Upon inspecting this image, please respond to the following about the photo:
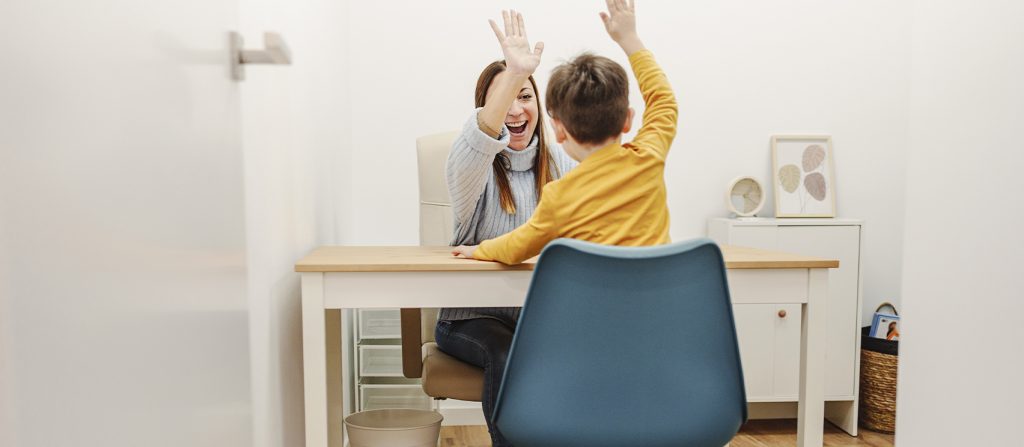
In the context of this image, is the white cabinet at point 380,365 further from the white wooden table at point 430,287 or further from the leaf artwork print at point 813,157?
the leaf artwork print at point 813,157

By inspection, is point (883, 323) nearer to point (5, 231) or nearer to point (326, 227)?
point (326, 227)

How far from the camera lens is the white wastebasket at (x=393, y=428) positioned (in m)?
2.02

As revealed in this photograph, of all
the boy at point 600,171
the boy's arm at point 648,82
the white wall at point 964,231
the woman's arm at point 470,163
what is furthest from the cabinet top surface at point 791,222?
the boy at point 600,171

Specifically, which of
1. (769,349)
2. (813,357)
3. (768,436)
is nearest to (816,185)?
(769,349)

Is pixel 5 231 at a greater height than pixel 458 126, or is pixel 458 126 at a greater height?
pixel 458 126

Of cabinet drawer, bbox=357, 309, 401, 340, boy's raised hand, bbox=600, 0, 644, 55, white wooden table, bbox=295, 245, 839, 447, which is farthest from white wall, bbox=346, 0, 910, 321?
boy's raised hand, bbox=600, 0, 644, 55

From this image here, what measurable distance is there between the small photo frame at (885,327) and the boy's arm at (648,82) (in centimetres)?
224

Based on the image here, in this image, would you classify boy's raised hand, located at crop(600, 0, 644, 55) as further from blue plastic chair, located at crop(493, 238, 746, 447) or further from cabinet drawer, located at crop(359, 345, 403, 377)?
cabinet drawer, located at crop(359, 345, 403, 377)

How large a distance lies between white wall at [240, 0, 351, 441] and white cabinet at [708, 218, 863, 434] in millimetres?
1695

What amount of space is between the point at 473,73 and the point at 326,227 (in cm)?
106

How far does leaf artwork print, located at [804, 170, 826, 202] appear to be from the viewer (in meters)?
3.45

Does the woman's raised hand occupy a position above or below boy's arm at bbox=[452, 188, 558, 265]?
above

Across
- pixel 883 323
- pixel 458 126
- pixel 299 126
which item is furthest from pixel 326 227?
pixel 883 323

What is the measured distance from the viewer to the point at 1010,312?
199 cm
